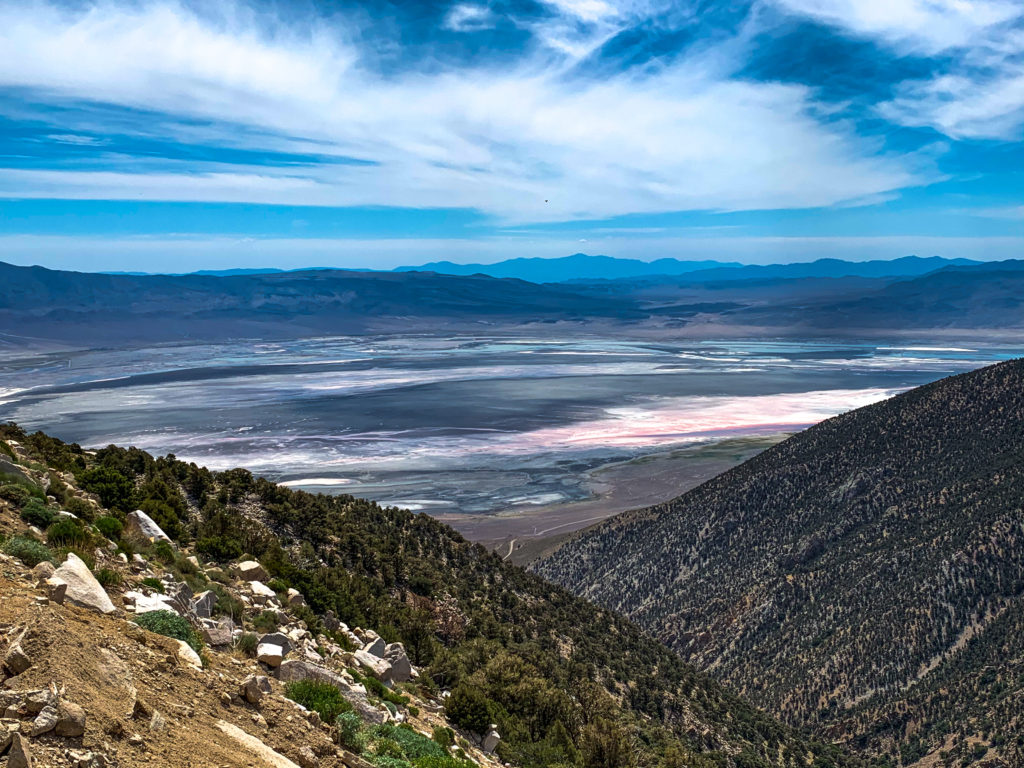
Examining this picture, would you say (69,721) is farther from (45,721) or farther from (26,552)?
(26,552)

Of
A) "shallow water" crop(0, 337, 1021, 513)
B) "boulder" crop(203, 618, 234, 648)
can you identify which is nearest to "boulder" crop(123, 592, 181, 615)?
"boulder" crop(203, 618, 234, 648)

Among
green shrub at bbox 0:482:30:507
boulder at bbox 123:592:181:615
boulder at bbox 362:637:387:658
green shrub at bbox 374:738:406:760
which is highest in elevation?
green shrub at bbox 0:482:30:507

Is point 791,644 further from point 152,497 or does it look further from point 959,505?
point 152,497

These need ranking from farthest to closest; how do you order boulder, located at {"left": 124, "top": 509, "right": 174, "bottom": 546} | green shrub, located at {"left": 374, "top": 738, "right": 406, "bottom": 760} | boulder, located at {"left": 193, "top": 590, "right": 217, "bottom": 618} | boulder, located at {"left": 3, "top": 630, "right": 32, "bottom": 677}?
1. boulder, located at {"left": 124, "top": 509, "right": 174, "bottom": 546}
2. boulder, located at {"left": 193, "top": 590, "right": 217, "bottom": 618}
3. green shrub, located at {"left": 374, "top": 738, "right": 406, "bottom": 760}
4. boulder, located at {"left": 3, "top": 630, "right": 32, "bottom": 677}

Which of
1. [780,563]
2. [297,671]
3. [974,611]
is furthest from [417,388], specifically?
[297,671]

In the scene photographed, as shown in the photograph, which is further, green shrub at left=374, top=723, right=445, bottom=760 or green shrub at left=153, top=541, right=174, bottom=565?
green shrub at left=153, top=541, right=174, bottom=565

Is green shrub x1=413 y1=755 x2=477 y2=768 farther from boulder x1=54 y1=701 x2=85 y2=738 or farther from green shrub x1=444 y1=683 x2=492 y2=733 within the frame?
boulder x1=54 y1=701 x2=85 y2=738

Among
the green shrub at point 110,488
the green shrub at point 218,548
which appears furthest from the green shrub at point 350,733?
the green shrub at point 110,488
